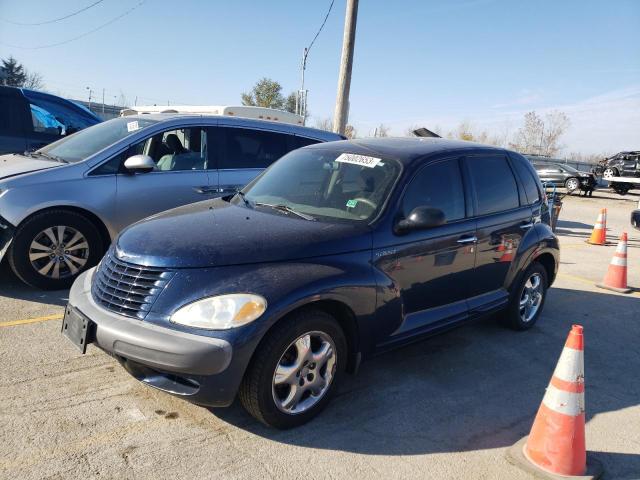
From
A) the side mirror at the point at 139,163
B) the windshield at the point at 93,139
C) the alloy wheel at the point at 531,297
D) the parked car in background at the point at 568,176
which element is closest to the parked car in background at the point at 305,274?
the alloy wheel at the point at 531,297

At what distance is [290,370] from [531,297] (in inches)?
123

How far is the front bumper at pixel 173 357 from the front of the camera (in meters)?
2.62

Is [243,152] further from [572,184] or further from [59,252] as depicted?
[572,184]

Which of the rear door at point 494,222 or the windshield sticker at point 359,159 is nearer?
the windshield sticker at point 359,159

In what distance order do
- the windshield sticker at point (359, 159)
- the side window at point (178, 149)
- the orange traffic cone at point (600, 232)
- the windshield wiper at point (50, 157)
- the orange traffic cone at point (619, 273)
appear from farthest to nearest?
the orange traffic cone at point (600, 232)
the orange traffic cone at point (619, 273)
the side window at point (178, 149)
the windshield wiper at point (50, 157)
the windshield sticker at point (359, 159)

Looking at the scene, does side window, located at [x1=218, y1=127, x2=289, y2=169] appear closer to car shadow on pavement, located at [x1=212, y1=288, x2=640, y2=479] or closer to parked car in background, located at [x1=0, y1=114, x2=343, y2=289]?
parked car in background, located at [x1=0, y1=114, x2=343, y2=289]

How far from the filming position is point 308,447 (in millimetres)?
2871

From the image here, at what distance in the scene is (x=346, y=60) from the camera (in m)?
12.2

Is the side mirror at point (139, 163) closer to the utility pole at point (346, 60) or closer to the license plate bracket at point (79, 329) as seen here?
the license plate bracket at point (79, 329)

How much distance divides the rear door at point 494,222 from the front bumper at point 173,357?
A: 231cm

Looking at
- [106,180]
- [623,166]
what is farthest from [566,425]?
[623,166]

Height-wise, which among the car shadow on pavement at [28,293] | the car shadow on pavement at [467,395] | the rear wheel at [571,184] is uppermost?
the rear wheel at [571,184]

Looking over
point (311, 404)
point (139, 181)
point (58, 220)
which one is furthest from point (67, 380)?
point (139, 181)

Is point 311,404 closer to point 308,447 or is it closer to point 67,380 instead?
point 308,447
